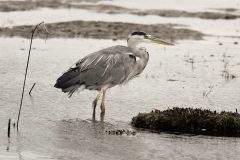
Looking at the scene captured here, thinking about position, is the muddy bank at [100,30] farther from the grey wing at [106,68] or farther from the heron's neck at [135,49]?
the grey wing at [106,68]

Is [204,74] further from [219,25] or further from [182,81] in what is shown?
[219,25]

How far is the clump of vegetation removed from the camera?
11.0 metres

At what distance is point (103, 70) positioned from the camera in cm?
1254

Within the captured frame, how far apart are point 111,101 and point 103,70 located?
2.84ft

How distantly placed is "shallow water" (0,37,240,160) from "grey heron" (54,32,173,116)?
413 mm

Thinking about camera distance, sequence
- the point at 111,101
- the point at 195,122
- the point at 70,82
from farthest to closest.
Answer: the point at 111,101 → the point at 70,82 → the point at 195,122

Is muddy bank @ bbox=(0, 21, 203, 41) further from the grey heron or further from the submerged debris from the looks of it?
Answer: the submerged debris

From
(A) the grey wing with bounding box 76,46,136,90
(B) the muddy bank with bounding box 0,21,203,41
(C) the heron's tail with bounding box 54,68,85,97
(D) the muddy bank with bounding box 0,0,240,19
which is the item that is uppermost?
(D) the muddy bank with bounding box 0,0,240,19

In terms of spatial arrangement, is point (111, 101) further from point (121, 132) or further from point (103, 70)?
point (121, 132)

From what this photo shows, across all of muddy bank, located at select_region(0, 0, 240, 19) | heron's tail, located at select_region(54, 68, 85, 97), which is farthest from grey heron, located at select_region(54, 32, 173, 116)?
muddy bank, located at select_region(0, 0, 240, 19)

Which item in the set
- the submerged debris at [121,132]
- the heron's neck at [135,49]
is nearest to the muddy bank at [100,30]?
the heron's neck at [135,49]

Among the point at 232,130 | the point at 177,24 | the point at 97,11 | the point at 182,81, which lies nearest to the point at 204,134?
the point at 232,130

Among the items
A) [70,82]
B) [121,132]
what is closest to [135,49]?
[70,82]

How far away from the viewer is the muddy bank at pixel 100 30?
70.5 feet
